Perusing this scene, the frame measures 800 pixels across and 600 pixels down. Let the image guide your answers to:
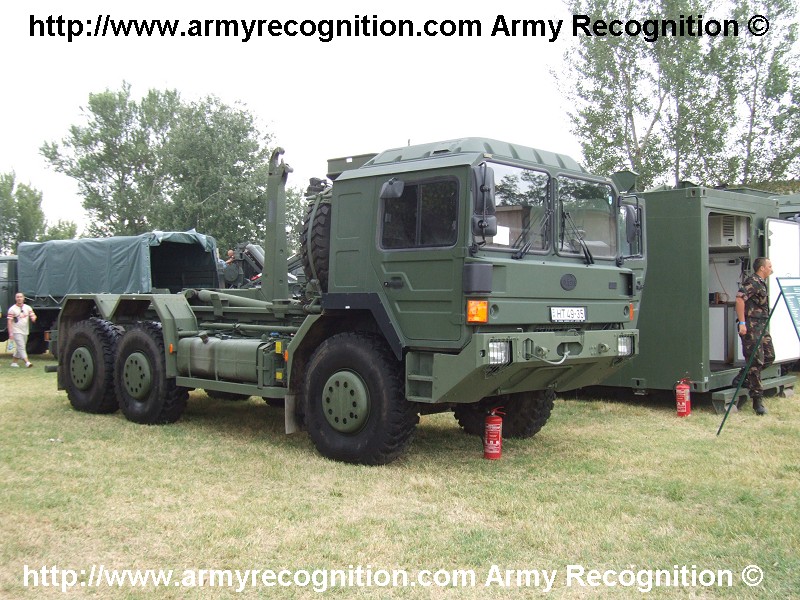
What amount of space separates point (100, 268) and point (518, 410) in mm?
12514

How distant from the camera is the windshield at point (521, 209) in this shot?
6.61 m

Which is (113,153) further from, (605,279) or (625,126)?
(605,279)

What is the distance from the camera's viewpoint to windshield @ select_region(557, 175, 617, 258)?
7.05m

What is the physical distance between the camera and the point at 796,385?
13.0m

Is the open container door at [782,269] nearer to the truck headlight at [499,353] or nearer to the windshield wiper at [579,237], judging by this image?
the windshield wiper at [579,237]

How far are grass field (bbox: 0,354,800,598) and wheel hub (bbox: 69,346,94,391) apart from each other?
0.98 metres

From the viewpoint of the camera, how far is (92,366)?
9.95 m

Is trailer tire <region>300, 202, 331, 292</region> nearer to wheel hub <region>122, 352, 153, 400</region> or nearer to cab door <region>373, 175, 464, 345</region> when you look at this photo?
cab door <region>373, 175, 464, 345</region>

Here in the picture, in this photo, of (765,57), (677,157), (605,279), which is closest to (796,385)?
(605,279)

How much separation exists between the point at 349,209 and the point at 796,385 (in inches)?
362

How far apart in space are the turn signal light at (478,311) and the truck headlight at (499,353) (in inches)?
8.1

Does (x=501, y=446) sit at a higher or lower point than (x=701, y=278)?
lower

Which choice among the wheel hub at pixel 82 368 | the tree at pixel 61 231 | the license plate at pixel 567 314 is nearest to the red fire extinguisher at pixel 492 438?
the license plate at pixel 567 314

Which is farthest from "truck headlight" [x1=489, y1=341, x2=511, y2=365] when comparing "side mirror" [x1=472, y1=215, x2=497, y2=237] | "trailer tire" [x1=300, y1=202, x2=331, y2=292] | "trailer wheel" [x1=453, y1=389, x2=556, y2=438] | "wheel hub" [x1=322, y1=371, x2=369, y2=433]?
"trailer tire" [x1=300, y1=202, x2=331, y2=292]
